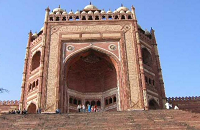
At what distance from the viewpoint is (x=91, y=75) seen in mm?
24609

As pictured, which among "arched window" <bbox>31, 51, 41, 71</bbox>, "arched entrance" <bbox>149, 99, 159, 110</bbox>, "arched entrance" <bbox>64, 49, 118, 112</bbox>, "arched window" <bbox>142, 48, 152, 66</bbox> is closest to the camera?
"arched entrance" <bbox>149, 99, 159, 110</bbox>

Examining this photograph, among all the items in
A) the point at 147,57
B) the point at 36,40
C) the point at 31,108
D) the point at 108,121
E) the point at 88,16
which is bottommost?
the point at 108,121

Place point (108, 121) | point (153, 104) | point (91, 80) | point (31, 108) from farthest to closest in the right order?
point (91, 80) < point (153, 104) < point (31, 108) < point (108, 121)

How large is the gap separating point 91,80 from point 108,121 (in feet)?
41.2

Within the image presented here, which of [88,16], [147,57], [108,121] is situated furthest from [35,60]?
[108,121]

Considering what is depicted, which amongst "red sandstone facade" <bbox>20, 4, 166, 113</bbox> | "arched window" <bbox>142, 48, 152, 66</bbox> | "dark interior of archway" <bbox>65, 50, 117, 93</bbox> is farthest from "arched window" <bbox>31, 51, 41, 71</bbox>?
"arched window" <bbox>142, 48, 152, 66</bbox>

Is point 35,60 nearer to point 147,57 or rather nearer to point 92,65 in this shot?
point 92,65

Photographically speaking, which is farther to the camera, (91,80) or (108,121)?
(91,80)

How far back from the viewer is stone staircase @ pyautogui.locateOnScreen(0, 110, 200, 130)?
35.8ft

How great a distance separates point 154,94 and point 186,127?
11.4m

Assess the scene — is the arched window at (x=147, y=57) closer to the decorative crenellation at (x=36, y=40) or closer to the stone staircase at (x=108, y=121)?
the decorative crenellation at (x=36, y=40)

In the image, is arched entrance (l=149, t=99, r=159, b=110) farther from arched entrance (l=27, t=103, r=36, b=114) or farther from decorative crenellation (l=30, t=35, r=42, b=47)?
decorative crenellation (l=30, t=35, r=42, b=47)

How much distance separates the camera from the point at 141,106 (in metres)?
19.1

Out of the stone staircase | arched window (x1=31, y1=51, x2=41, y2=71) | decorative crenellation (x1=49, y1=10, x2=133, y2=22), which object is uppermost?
decorative crenellation (x1=49, y1=10, x2=133, y2=22)
